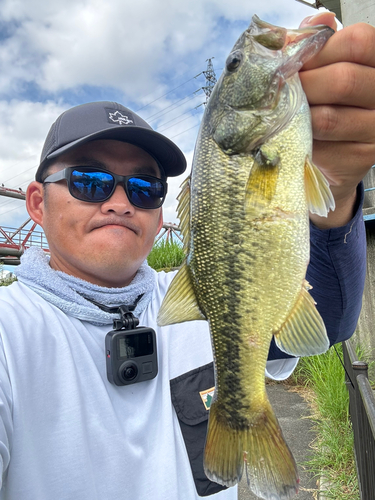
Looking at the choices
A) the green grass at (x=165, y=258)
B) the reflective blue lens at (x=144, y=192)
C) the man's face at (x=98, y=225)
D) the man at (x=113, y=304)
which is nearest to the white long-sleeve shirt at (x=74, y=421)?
the man at (x=113, y=304)

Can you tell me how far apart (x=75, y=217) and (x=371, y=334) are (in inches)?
232

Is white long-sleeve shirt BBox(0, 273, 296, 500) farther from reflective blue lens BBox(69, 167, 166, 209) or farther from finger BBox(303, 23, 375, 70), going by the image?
finger BBox(303, 23, 375, 70)

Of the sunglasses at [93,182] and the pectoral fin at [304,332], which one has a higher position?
the sunglasses at [93,182]

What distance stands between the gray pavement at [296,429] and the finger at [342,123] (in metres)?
3.64

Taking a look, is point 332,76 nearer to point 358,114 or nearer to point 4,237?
point 358,114

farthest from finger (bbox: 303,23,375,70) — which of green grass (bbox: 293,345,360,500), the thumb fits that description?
green grass (bbox: 293,345,360,500)

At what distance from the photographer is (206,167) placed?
1.38m

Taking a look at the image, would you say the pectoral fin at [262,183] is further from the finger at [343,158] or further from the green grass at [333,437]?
the green grass at [333,437]

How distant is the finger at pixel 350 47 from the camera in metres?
1.24

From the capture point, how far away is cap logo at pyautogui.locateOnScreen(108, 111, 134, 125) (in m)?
2.39

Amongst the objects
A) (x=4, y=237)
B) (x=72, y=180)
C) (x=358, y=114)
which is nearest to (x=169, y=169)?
(x=72, y=180)

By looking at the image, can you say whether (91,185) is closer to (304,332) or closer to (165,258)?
(304,332)

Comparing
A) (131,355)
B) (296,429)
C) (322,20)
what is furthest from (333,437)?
(322,20)

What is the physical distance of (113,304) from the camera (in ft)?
7.43
